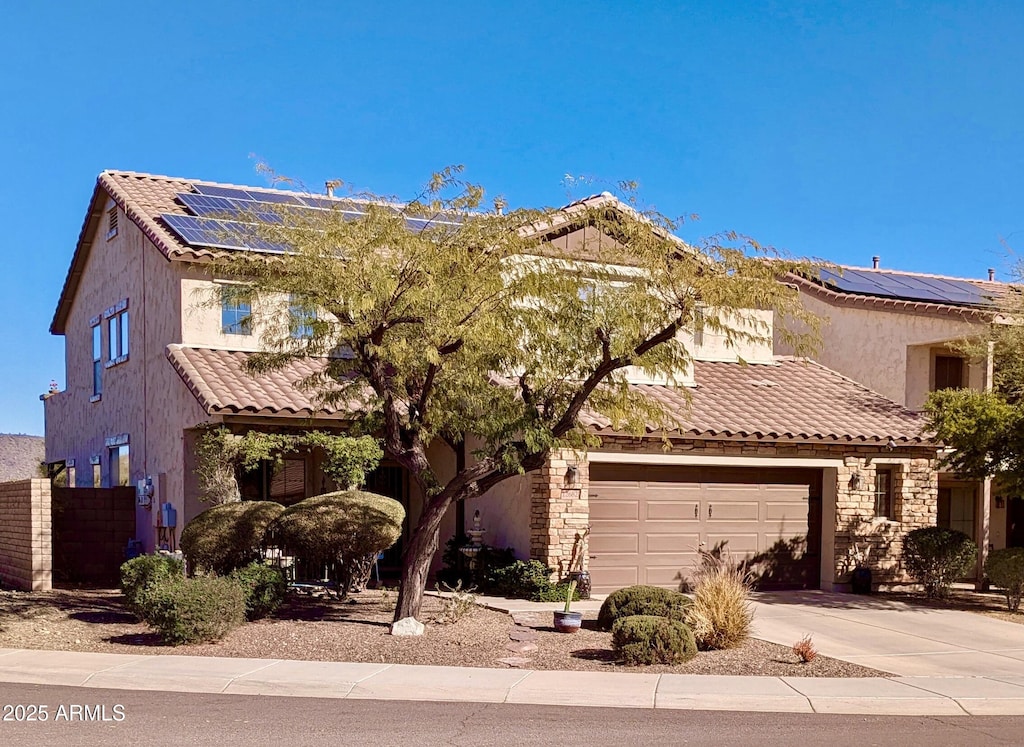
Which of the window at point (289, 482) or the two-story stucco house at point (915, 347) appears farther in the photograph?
the two-story stucco house at point (915, 347)

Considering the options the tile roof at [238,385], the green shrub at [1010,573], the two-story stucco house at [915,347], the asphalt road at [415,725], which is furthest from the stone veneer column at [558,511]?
the two-story stucco house at [915,347]

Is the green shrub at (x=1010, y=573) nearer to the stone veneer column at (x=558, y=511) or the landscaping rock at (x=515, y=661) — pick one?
the stone veneer column at (x=558, y=511)

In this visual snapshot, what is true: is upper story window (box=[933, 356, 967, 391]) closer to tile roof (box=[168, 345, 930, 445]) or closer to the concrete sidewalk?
tile roof (box=[168, 345, 930, 445])

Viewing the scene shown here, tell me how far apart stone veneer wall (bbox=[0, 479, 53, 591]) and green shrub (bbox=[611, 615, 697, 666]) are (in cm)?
1135

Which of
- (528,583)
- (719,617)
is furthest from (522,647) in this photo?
(528,583)

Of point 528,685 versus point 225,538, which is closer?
point 528,685

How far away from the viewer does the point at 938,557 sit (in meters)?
18.4

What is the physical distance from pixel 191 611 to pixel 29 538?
787 cm

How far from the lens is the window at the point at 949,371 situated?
24.4 meters

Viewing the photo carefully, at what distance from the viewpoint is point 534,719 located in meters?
9.62

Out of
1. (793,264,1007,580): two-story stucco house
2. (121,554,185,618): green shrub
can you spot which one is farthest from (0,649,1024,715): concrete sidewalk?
(793,264,1007,580): two-story stucco house

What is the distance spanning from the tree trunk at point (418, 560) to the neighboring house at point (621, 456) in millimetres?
3660

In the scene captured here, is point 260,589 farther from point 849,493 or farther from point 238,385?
point 849,493

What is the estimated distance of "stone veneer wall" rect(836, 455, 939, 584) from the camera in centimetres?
1973
